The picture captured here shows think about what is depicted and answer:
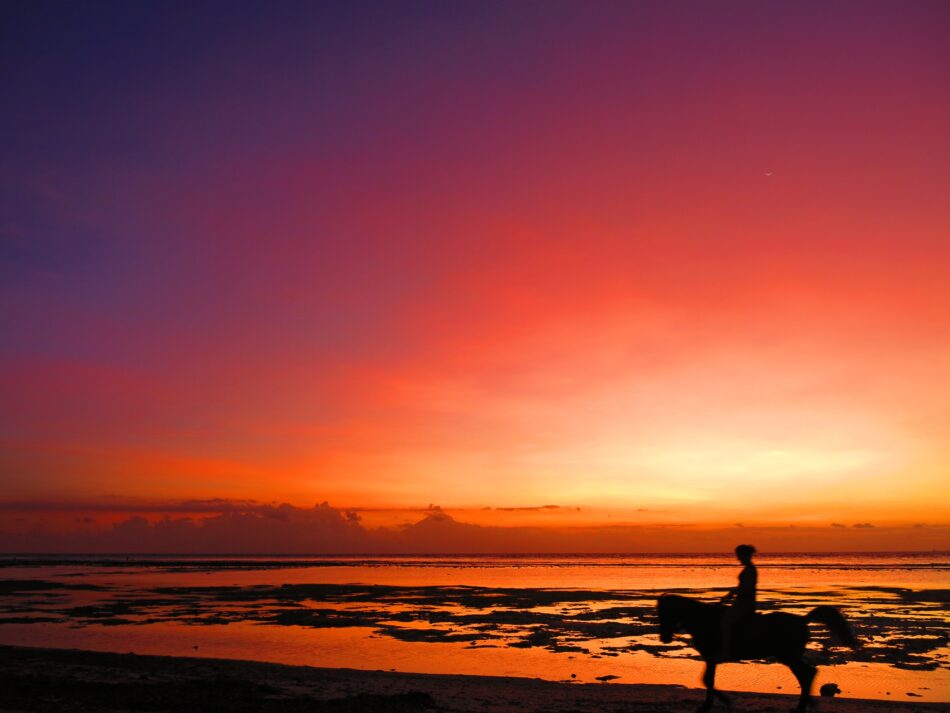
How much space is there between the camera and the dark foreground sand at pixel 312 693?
50.2ft

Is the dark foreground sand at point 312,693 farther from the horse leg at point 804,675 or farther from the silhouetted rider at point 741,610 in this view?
the silhouetted rider at point 741,610

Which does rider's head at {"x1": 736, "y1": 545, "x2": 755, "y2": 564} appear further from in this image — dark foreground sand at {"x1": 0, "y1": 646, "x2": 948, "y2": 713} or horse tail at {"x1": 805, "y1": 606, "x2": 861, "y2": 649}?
dark foreground sand at {"x1": 0, "y1": 646, "x2": 948, "y2": 713}

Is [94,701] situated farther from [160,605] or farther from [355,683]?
[160,605]

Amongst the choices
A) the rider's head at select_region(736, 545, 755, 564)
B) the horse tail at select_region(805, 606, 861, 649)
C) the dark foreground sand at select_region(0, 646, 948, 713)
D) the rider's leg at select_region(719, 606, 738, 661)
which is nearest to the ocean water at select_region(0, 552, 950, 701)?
the dark foreground sand at select_region(0, 646, 948, 713)

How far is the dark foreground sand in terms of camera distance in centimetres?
1530

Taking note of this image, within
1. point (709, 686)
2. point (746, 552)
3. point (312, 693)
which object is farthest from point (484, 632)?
point (746, 552)

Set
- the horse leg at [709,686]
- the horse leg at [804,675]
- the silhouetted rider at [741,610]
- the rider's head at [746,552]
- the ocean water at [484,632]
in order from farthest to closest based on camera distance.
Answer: the ocean water at [484,632] < the rider's head at [746,552] < the silhouetted rider at [741,610] < the horse leg at [804,675] < the horse leg at [709,686]

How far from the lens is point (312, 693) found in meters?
17.1

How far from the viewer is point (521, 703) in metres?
16.1

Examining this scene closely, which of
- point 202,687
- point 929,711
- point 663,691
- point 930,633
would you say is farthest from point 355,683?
point 930,633

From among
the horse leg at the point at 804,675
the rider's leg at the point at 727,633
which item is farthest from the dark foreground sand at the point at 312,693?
the rider's leg at the point at 727,633

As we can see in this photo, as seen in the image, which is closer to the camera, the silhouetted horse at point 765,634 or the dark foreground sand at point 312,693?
the dark foreground sand at point 312,693

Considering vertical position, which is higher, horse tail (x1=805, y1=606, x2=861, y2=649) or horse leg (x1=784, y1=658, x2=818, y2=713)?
horse tail (x1=805, y1=606, x2=861, y2=649)

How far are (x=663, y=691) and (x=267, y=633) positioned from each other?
61.4ft
